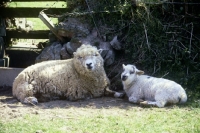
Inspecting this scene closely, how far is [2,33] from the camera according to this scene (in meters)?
11.8

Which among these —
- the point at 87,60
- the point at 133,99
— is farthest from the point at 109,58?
the point at 133,99

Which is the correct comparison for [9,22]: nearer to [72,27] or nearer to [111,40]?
[72,27]

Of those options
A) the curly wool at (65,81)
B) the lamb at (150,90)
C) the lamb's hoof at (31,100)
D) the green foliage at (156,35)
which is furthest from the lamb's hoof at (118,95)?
the lamb's hoof at (31,100)

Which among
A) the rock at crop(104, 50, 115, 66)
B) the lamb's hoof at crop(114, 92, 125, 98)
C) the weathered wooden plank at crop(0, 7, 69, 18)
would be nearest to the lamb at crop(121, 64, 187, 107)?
the lamb's hoof at crop(114, 92, 125, 98)

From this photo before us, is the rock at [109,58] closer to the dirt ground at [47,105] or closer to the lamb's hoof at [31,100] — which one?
the dirt ground at [47,105]

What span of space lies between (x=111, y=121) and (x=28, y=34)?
22.3ft

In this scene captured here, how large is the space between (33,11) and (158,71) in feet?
15.8

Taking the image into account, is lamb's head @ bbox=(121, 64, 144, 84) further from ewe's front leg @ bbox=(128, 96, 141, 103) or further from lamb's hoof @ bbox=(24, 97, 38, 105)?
lamb's hoof @ bbox=(24, 97, 38, 105)

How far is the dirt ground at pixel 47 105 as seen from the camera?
6560 mm

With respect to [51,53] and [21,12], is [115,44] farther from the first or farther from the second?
[21,12]

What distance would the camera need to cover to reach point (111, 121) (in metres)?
6.00

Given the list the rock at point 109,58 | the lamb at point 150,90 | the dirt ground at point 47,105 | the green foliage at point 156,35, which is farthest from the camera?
the rock at point 109,58

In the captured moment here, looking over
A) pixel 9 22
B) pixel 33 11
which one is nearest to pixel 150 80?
pixel 33 11

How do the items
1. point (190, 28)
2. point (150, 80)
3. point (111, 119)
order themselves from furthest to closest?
point (190, 28)
point (150, 80)
point (111, 119)
